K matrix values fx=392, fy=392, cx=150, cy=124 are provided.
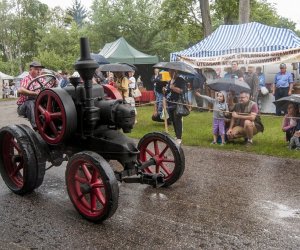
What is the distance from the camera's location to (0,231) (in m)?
3.79

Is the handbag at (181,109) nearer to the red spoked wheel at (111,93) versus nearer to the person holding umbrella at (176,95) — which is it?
the person holding umbrella at (176,95)

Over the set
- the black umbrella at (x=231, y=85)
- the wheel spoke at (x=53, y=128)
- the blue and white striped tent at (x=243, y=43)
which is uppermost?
the blue and white striped tent at (x=243, y=43)

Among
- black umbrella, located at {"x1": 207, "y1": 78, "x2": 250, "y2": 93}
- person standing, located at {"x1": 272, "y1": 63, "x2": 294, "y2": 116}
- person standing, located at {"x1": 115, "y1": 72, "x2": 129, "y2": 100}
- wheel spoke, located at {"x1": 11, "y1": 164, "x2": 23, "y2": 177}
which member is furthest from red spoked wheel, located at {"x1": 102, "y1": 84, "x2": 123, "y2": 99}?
person standing, located at {"x1": 272, "y1": 63, "x2": 294, "y2": 116}

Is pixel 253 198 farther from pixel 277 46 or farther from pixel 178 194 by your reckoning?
pixel 277 46

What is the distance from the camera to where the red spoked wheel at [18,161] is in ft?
14.7

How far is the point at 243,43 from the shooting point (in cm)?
1238

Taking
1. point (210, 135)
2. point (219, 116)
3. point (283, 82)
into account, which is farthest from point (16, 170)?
point (283, 82)

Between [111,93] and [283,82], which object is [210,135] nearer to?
[283,82]

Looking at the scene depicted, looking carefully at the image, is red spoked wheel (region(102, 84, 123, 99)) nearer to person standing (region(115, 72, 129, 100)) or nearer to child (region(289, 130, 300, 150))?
child (region(289, 130, 300, 150))

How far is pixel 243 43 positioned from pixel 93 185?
9.68m

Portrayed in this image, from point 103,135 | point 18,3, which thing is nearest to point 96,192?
point 103,135

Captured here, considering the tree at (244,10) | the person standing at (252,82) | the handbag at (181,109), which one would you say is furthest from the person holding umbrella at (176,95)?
the tree at (244,10)

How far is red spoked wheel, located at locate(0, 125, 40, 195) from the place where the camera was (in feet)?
14.7

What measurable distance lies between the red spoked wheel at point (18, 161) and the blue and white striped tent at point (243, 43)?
28.5 ft
